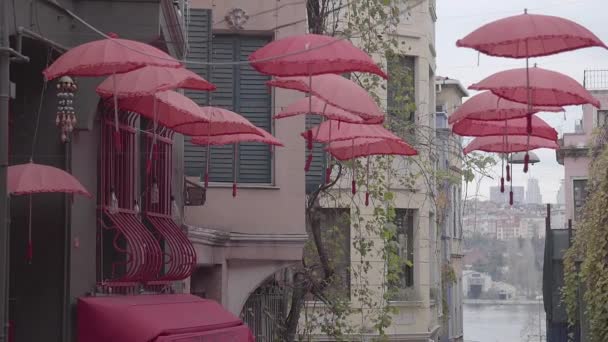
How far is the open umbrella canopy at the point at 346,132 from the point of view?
14.7 meters

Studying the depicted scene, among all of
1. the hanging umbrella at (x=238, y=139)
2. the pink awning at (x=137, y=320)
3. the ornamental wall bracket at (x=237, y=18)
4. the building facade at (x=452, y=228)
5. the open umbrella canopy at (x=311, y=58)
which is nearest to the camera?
the open umbrella canopy at (x=311, y=58)

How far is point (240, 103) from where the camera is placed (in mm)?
19344

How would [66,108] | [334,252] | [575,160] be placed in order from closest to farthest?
[66,108] < [334,252] < [575,160]

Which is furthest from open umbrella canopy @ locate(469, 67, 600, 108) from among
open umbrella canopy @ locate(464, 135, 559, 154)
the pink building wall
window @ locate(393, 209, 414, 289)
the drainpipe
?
the pink building wall

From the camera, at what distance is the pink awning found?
480 inches

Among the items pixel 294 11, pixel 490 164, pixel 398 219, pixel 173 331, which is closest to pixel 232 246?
pixel 294 11

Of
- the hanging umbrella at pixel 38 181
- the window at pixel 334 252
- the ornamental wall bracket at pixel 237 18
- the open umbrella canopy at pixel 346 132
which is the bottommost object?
the window at pixel 334 252

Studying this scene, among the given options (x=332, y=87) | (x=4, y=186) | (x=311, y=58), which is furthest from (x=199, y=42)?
(x=4, y=186)

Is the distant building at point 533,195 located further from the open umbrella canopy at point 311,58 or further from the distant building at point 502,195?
the open umbrella canopy at point 311,58

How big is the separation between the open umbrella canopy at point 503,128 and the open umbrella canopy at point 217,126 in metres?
2.19

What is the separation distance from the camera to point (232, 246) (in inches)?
740

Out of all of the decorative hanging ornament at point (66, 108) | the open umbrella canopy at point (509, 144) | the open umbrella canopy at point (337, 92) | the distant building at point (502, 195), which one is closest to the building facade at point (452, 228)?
the distant building at point (502, 195)

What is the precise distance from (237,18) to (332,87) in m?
6.29

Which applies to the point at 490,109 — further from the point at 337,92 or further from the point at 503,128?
the point at 337,92
